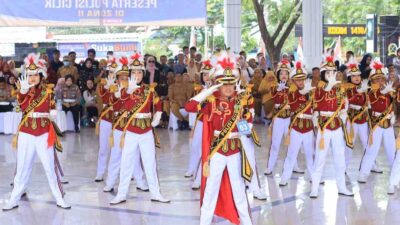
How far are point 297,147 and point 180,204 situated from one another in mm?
1811

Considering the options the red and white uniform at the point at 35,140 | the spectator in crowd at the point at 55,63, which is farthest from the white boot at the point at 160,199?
the spectator in crowd at the point at 55,63

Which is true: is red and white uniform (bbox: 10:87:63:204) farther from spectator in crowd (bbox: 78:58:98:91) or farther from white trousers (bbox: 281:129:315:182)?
spectator in crowd (bbox: 78:58:98:91)

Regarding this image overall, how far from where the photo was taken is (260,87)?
1543cm

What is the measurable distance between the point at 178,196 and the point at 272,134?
72.2 inches

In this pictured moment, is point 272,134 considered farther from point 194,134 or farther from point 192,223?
point 192,223

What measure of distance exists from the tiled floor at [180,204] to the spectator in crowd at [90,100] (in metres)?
5.00

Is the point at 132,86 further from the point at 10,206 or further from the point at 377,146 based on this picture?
the point at 377,146

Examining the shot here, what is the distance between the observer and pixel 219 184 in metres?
6.77

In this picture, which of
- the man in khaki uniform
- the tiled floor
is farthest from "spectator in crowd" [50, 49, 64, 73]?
the tiled floor

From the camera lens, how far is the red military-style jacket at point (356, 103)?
9836mm

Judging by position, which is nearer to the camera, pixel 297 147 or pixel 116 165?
pixel 116 165

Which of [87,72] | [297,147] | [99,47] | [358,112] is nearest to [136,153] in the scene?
[297,147]

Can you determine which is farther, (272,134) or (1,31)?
(1,31)

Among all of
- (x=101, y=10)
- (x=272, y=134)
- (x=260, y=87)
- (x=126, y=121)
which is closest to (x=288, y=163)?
(x=272, y=134)
